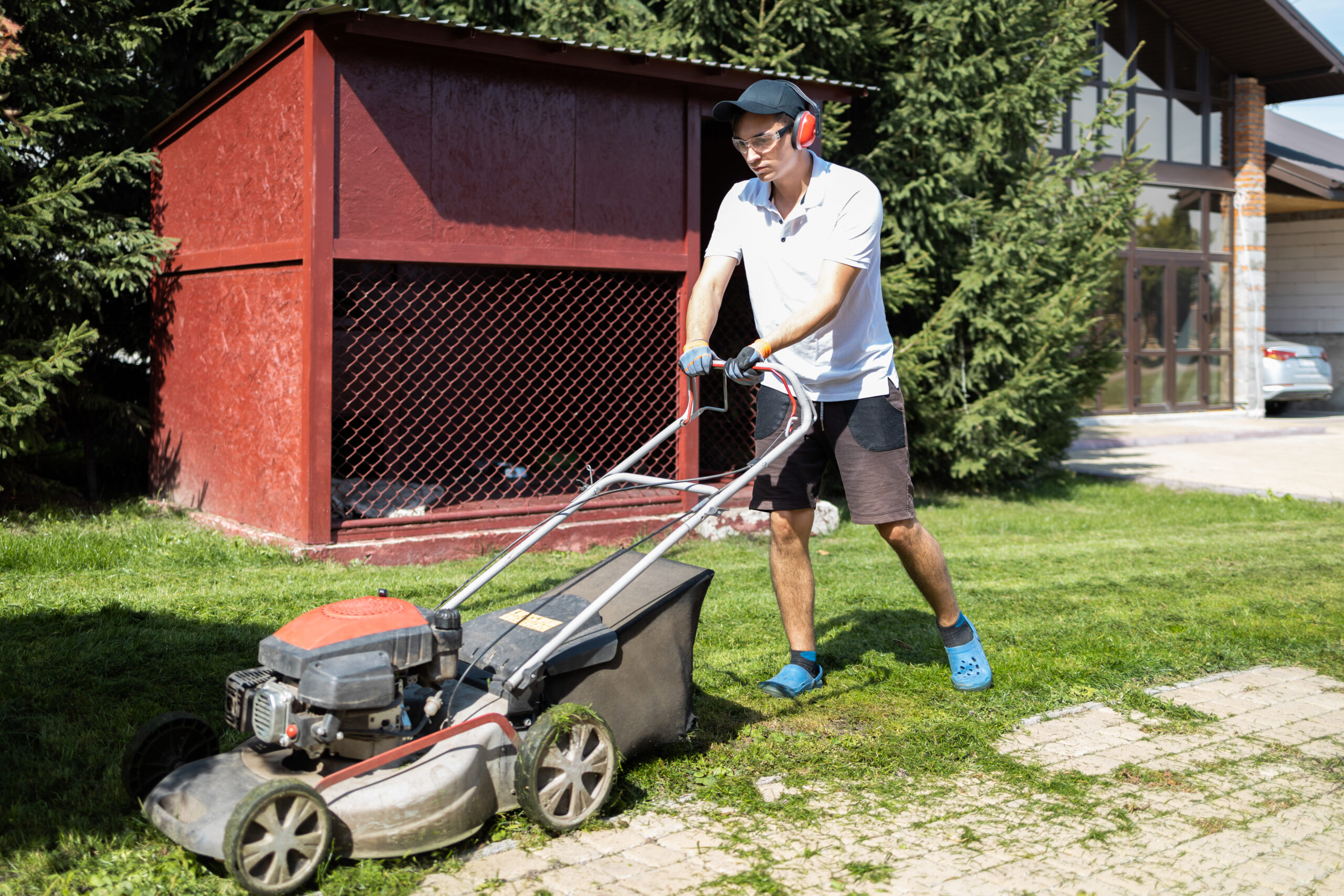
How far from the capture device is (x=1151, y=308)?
55.9 feet

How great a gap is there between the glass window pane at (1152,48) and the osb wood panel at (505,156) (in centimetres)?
1246

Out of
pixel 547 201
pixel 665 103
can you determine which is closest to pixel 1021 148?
pixel 665 103

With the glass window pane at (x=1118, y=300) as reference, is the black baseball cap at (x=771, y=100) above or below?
below

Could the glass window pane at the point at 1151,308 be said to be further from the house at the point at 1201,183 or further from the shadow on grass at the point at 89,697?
the shadow on grass at the point at 89,697

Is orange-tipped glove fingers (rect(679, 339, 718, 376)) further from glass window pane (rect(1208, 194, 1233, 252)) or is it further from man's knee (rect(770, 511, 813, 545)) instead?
glass window pane (rect(1208, 194, 1233, 252))

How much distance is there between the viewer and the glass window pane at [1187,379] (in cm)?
1745

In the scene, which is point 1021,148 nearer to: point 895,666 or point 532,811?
point 895,666

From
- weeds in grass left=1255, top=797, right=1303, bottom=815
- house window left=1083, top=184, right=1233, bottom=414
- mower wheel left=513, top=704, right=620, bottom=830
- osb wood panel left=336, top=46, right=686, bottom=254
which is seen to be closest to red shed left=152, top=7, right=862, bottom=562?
osb wood panel left=336, top=46, right=686, bottom=254

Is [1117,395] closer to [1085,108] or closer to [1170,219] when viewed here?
[1170,219]

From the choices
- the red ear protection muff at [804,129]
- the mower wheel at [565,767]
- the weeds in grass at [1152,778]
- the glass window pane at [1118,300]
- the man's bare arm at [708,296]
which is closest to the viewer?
the mower wheel at [565,767]

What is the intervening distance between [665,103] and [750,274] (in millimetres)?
3840

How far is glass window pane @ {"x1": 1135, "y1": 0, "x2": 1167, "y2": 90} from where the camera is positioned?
17234 mm

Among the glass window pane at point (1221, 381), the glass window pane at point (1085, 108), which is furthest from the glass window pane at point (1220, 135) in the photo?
the glass window pane at point (1221, 381)

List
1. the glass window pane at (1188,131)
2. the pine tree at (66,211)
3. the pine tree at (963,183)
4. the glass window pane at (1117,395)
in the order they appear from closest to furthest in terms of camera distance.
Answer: the pine tree at (66,211), the pine tree at (963,183), the glass window pane at (1117,395), the glass window pane at (1188,131)
